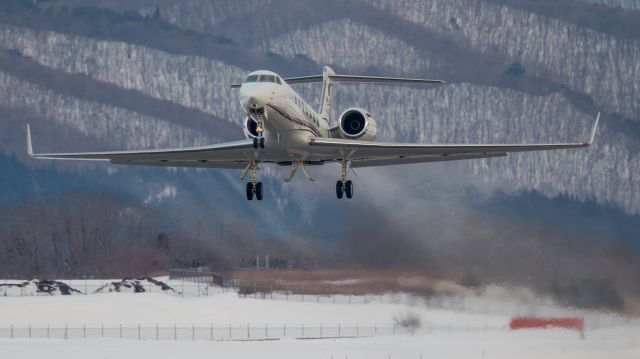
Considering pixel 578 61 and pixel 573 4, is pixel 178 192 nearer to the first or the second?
pixel 578 61

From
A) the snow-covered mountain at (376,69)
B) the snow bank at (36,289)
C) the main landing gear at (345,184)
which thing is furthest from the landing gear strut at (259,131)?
the snow bank at (36,289)

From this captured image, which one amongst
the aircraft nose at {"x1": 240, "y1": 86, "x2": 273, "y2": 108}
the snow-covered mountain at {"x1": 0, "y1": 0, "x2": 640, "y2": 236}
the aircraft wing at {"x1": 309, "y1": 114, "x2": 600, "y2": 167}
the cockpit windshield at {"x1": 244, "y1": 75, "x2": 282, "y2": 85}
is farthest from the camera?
the snow-covered mountain at {"x1": 0, "y1": 0, "x2": 640, "y2": 236}

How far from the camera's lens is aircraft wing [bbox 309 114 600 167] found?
46.1 m

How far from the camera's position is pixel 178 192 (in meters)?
85.0

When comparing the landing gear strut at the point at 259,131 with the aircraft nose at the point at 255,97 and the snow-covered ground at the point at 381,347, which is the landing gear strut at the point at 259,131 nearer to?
the aircraft nose at the point at 255,97

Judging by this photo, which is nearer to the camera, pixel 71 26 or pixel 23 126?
pixel 23 126

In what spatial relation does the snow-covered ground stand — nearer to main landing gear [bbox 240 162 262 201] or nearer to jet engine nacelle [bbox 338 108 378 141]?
jet engine nacelle [bbox 338 108 378 141]

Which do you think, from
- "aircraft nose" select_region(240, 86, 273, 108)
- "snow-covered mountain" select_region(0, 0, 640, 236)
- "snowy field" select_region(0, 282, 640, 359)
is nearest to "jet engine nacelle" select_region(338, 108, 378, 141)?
"aircraft nose" select_region(240, 86, 273, 108)

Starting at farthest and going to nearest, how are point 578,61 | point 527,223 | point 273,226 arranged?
1. point 578,61
2. point 273,226
3. point 527,223

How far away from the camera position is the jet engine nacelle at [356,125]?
49.2 metres

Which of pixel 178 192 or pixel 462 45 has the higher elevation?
pixel 462 45

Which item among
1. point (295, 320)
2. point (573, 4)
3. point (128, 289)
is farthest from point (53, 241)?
point (573, 4)

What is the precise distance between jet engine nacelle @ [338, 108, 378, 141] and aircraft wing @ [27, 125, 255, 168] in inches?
136

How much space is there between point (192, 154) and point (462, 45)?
52583mm
